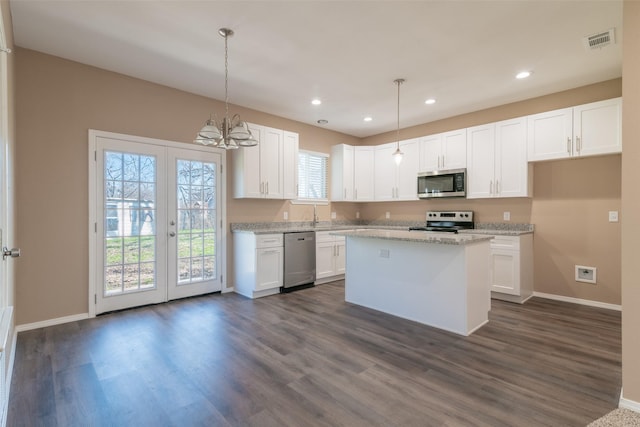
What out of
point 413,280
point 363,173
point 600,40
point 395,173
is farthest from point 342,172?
point 600,40

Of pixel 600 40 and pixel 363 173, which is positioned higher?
pixel 600 40

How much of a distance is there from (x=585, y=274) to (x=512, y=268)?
879 mm

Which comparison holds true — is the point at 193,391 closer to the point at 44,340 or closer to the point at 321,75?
the point at 44,340

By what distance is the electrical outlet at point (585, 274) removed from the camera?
12.9ft

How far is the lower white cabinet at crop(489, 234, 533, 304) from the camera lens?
401cm

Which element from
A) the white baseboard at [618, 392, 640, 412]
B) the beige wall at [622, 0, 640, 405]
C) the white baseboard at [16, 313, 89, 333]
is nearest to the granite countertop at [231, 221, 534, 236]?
the white baseboard at [16, 313, 89, 333]

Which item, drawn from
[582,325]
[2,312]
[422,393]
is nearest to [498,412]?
[422,393]

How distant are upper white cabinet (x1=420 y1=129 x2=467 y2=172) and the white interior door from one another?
3.25 meters

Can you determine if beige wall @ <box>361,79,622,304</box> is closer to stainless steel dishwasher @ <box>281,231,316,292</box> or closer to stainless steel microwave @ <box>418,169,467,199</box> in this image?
stainless steel microwave @ <box>418,169,467,199</box>

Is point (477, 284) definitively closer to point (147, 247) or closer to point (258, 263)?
point (258, 263)

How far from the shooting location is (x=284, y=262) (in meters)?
4.57

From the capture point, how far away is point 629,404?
6.07ft

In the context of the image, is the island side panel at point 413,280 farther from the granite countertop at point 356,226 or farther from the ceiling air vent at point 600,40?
the ceiling air vent at point 600,40

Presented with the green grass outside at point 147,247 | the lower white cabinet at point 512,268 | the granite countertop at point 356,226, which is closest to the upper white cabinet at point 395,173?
the granite countertop at point 356,226
